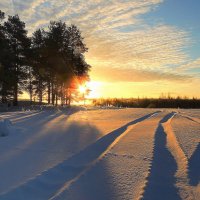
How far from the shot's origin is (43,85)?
49.8m

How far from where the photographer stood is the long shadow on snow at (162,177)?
5.62 m

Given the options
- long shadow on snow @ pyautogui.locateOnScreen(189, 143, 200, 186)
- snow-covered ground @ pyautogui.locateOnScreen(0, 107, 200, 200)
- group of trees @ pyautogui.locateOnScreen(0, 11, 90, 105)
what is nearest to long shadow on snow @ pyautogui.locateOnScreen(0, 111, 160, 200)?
snow-covered ground @ pyautogui.locateOnScreen(0, 107, 200, 200)

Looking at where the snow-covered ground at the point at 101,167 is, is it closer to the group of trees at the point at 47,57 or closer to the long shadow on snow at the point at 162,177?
the long shadow on snow at the point at 162,177

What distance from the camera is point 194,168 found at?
7410 millimetres

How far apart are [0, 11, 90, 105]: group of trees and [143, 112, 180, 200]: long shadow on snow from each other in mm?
34577

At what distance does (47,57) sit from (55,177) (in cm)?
3831

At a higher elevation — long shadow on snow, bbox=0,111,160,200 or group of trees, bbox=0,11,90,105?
group of trees, bbox=0,11,90,105

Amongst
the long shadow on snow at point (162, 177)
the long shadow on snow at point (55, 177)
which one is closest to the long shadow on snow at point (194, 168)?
the long shadow on snow at point (162, 177)

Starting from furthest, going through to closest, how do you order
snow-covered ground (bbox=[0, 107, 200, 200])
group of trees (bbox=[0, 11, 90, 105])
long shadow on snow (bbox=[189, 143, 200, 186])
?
group of trees (bbox=[0, 11, 90, 105])
long shadow on snow (bbox=[189, 143, 200, 186])
snow-covered ground (bbox=[0, 107, 200, 200])

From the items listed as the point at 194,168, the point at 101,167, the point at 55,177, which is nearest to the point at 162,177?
the point at 194,168

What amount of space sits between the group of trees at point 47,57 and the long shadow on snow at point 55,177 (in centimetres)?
3384

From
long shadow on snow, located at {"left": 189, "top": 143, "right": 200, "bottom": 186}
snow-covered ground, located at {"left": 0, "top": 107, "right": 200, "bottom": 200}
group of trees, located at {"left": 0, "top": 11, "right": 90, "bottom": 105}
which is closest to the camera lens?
snow-covered ground, located at {"left": 0, "top": 107, "right": 200, "bottom": 200}

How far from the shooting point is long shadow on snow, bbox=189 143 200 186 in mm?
6448

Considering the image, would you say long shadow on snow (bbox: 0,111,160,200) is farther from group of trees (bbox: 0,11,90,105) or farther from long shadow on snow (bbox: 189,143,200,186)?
group of trees (bbox: 0,11,90,105)
